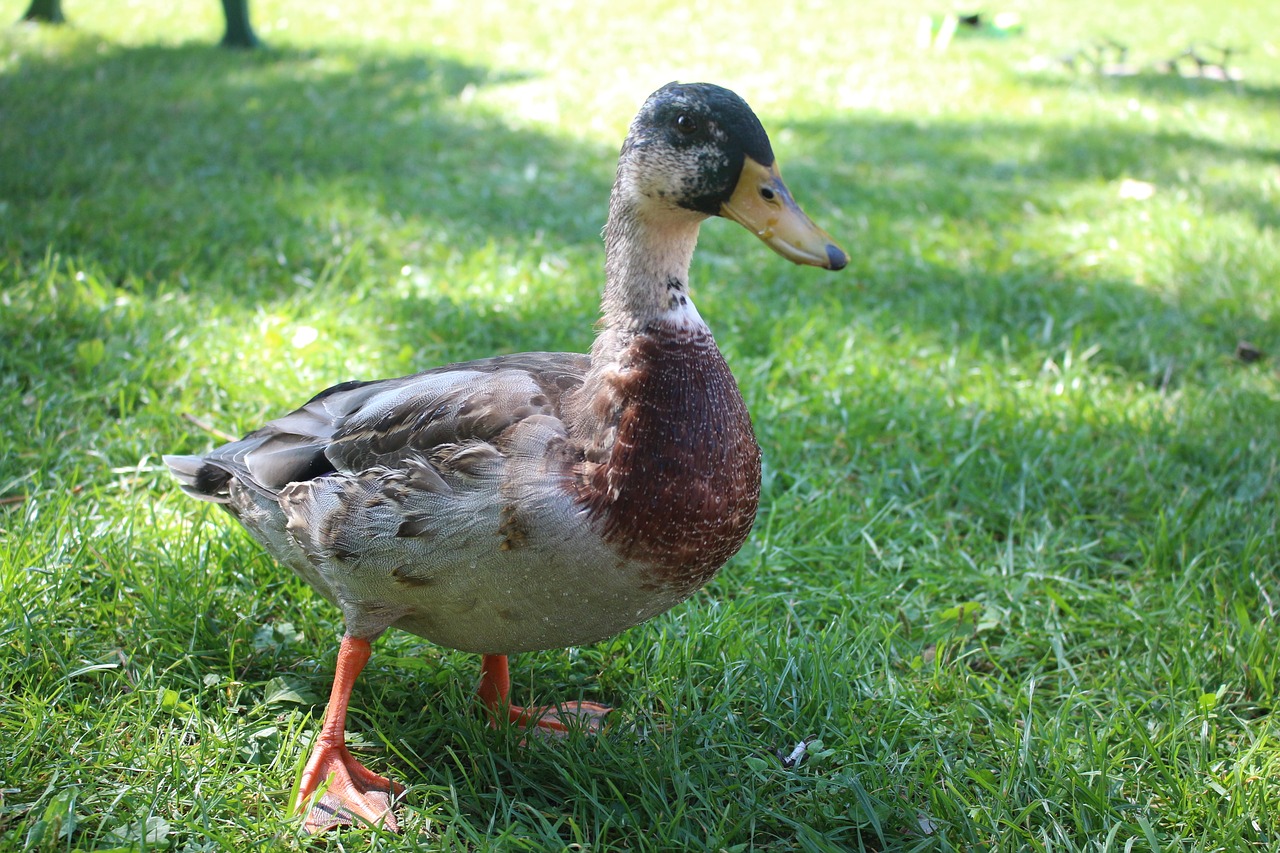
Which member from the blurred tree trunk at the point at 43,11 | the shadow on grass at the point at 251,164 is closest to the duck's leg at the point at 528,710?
the shadow on grass at the point at 251,164

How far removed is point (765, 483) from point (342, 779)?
63.7 inches

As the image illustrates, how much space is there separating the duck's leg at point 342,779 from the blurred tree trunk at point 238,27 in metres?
7.44

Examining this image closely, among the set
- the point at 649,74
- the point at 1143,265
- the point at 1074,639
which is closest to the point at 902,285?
the point at 1143,265

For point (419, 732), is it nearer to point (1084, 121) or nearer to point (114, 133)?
point (114, 133)

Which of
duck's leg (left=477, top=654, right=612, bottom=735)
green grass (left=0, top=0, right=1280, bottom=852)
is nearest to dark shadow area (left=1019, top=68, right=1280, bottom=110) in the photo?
green grass (left=0, top=0, right=1280, bottom=852)

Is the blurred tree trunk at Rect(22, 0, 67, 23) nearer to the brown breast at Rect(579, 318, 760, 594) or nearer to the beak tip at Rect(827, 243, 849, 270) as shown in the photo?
the brown breast at Rect(579, 318, 760, 594)

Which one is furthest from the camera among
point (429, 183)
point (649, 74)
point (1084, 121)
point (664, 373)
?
point (649, 74)

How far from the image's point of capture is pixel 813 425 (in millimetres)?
3512

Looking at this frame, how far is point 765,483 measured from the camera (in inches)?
127

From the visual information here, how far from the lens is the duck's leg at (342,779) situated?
1981mm

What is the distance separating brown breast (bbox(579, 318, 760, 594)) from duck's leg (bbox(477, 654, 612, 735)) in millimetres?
460

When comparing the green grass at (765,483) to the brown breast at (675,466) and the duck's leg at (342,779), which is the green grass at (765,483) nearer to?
the duck's leg at (342,779)

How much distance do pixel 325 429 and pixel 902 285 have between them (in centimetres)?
308

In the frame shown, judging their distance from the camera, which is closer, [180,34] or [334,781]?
[334,781]
